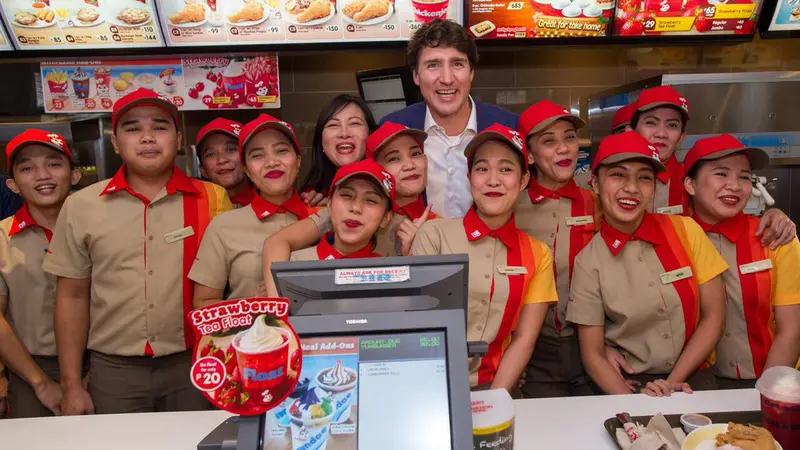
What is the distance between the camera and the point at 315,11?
363 centimetres

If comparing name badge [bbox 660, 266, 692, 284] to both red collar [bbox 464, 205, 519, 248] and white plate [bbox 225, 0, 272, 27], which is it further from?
white plate [bbox 225, 0, 272, 27]

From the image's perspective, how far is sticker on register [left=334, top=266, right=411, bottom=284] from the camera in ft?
4.28

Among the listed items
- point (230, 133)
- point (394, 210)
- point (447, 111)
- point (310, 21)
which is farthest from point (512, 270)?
point (310, 21)

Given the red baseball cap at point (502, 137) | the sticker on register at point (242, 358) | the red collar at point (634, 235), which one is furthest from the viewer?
the red collar at point (634, 235)

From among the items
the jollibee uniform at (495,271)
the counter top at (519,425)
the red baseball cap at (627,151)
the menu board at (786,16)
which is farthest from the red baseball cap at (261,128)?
the menu board at (786,16)

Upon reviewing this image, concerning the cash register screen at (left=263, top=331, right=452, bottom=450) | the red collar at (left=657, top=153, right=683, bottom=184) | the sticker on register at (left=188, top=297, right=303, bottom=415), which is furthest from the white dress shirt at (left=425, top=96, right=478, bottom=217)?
the sticker on register at (left=188, top=297, right=303, bottom=415)

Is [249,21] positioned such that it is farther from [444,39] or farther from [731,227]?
[731,227]

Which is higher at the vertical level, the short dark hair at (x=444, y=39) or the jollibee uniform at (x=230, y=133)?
the short dark hair at (x=444, y=39)

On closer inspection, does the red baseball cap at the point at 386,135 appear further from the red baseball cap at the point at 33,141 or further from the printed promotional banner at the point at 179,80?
the printed promotional banner at the point at 179,80

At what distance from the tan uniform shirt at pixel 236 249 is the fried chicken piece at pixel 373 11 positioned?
155cm

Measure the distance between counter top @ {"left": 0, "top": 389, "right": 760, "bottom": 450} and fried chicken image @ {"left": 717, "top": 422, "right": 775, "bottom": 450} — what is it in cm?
31

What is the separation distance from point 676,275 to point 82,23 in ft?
11.0

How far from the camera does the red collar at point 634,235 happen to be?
93.7 inches

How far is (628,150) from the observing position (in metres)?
2.34
